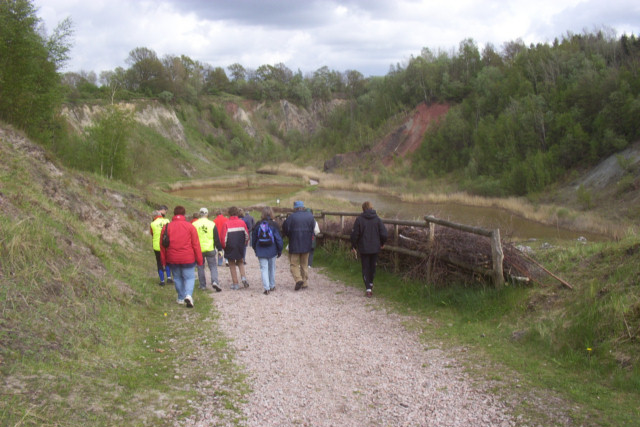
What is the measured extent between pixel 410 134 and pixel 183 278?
2793 inches

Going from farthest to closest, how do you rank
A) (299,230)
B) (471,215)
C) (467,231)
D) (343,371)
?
(471,215) → (299,230) → (467,231) → (343,371)

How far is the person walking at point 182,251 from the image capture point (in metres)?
8.98

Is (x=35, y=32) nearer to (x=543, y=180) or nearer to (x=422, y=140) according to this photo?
(x=543, y=180)

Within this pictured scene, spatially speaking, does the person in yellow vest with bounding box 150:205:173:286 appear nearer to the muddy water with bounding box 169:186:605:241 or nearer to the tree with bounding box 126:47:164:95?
the muddy water with bounding box 169:186:605:241

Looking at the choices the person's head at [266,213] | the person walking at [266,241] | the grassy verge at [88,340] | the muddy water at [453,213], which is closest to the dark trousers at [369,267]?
the person walking at [266,241]

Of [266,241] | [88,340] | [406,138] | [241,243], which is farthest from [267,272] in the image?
[406,138]

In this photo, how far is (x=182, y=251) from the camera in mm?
8984

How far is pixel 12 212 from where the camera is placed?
8.66 m

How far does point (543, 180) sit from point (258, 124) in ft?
264

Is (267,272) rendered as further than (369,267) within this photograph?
Yes

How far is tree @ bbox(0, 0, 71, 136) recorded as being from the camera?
18.8 metres

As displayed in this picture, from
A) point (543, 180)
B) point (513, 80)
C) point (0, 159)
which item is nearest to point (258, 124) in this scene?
point (513, 80)

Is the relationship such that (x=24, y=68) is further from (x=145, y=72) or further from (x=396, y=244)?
(x=145, y=72)

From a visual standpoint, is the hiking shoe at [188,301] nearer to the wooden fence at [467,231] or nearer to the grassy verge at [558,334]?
the grassy verge at [558,334]
